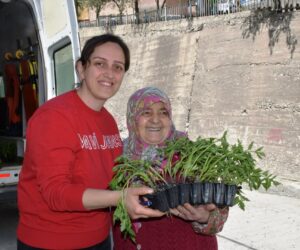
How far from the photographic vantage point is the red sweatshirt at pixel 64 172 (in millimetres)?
1842

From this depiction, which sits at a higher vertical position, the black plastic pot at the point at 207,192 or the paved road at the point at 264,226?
the black plastic pot at the point at 207,192

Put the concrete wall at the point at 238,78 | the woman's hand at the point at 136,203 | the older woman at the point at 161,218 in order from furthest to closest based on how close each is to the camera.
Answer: the concrete wall at the point at 238,78 < the older woman at the point at 161,218 < the woman's hand at the point at 136,203

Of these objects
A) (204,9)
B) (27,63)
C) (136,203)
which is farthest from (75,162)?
(204,9)

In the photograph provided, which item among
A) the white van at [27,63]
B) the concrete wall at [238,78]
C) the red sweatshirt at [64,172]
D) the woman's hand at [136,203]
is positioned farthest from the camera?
the concrete wall at [238,78]

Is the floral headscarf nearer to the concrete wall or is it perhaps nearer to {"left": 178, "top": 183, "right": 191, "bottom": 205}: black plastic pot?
{"left": 178, "top": 183, "right": 191, "bottom": 205}: black plastic pot

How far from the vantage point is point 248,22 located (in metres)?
11.0

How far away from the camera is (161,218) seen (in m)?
2.22

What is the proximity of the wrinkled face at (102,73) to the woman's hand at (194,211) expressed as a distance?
0.64 meters

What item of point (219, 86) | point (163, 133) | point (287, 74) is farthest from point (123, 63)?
point (219, 86)

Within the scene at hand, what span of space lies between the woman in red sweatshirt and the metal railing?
8.31 m

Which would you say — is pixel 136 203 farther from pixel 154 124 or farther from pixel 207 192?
pixel 154 124

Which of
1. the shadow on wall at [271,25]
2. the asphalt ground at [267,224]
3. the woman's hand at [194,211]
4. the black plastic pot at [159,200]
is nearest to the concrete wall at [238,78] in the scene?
the shadow on wall at [271,25]

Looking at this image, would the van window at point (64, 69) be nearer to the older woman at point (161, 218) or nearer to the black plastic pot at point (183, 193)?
the older woman at point (161, 218)

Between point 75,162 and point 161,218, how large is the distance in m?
0.53
